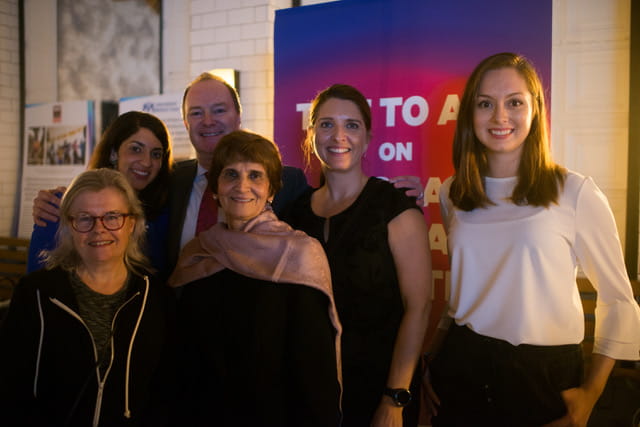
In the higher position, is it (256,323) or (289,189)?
(289,189)

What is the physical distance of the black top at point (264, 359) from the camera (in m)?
1.62

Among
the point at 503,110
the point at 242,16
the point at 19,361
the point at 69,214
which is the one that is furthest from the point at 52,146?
the point at 503,110

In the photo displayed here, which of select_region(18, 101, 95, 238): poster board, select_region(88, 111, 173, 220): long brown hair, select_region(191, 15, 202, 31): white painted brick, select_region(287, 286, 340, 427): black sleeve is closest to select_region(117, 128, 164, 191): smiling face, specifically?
select_region(88, 111, 173, 220): long brown hair

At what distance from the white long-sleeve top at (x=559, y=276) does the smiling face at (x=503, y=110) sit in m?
0.24

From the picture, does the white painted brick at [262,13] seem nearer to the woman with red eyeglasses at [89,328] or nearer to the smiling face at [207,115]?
the smiling face at [207,115]

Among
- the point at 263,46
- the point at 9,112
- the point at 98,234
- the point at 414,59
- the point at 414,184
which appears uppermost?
the point at 263,46

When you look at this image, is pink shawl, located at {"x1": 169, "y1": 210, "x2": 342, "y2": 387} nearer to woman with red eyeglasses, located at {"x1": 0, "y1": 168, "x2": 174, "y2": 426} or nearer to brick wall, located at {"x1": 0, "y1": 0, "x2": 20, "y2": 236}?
woman with red eyeglasses, located at {"x1": 0, "y1": 168, "x2": 174, "y2": 426}

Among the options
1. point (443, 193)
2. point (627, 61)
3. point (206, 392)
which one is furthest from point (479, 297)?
point (627, 61)

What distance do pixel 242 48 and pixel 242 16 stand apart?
0.96 feet

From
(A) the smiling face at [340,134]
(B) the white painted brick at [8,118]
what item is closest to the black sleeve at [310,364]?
(A) the smiling face at [340,134]

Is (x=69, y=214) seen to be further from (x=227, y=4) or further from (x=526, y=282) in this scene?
(x=227, y=4)

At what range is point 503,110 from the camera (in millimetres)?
1732

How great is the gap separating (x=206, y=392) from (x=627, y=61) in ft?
11.2

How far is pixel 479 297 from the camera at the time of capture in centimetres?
176
